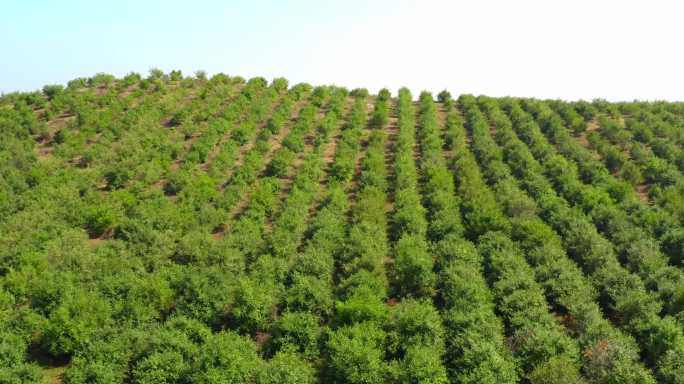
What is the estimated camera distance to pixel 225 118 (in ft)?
127

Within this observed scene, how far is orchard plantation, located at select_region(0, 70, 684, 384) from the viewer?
13.2 metres

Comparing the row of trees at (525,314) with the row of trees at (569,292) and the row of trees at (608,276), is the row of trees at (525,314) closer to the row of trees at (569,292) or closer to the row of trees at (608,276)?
the row of trees at (569,292)

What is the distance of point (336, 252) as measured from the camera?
1936cm

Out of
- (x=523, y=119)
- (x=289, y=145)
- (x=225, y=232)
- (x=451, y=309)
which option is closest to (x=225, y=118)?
(x=289, y=145)

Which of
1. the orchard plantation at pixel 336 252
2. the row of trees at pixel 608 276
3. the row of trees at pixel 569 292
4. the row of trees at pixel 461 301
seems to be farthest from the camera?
the row of trees at pixel 608 276

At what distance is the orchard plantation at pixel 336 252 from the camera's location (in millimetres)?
13234

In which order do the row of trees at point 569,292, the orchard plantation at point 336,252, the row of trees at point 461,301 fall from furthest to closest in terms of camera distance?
the orchard plantation at point 336,252, the row of trees at point 461,301, the row of trees at point 569,292

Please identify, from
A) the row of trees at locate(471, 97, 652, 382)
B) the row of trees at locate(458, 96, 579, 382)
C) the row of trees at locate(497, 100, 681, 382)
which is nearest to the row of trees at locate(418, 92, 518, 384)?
the row of trees at locate(458, 96, 579, 382)

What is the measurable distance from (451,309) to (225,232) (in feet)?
40.8

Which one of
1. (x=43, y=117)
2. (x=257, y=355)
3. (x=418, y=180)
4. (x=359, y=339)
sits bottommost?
(x=257, y=355)

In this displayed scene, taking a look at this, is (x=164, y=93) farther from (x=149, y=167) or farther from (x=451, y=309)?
(x=451, y=309)

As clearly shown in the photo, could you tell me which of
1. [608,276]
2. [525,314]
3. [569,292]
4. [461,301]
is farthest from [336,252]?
[608,276]

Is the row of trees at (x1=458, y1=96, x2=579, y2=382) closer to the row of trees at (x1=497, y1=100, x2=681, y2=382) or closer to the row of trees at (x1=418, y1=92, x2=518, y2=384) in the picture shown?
the row of trees at (x1=418, y1=92, x2=518, y2=384)

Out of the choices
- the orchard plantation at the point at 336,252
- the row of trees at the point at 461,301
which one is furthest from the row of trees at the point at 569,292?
the row of trees at the point at 461,301
